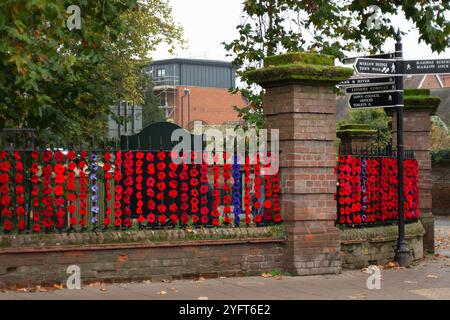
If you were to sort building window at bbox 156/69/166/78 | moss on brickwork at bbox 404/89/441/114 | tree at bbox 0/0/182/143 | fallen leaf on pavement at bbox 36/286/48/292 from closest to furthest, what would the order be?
tree at bbox 0/0/182/143, fallen leaf on pavement at bbox 36/286/48/292, moss on brickwork at bbox 404/89/441/114, building window at bbox 156/69/166/78

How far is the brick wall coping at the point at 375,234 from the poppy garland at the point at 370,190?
0.73 ft

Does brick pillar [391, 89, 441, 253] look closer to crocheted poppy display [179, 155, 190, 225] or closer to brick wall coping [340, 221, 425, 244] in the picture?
brick wall coping [340, 221, 425, 244]

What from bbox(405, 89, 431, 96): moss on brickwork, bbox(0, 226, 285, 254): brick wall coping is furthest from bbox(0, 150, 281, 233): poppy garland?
bbox(405, 89, 431, 96): moss on brickwork

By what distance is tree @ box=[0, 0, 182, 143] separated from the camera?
333 inches

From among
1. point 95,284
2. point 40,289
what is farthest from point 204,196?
point 40,289

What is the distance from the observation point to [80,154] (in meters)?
10.7

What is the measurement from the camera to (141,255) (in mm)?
10641

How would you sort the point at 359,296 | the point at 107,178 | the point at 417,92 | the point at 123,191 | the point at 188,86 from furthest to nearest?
the point at 188,86 < the point at 417,92 < the point at 123,191 < the point at 107,178 < the point at 359,296

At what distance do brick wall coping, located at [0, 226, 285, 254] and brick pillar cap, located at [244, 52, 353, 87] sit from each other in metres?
2.21

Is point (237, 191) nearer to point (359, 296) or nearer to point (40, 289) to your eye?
point (359, 296)

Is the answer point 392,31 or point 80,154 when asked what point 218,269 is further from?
point 392,31

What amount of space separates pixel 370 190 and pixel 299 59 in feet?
9.99

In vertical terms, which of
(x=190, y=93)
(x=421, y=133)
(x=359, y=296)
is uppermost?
(x=190, y=93)

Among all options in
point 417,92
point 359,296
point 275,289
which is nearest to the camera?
point 359,296
